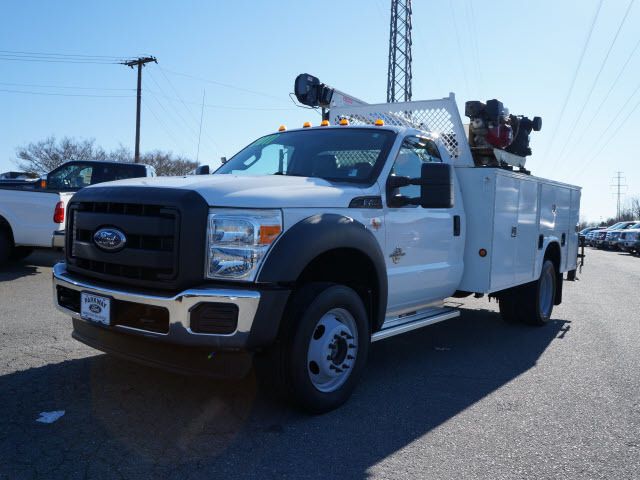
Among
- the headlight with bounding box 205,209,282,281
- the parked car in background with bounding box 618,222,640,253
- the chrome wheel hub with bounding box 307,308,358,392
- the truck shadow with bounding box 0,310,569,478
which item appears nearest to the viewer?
the truck shadow with bounding box 0,310,569,478

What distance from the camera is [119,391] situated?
4.12m

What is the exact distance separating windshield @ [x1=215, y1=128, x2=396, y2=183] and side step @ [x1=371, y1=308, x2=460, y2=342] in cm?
117

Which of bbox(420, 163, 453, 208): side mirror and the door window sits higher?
the door window

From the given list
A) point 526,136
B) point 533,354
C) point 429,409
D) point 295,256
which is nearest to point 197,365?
point 295,256

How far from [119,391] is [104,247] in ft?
3.57

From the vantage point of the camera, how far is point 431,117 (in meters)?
6.28

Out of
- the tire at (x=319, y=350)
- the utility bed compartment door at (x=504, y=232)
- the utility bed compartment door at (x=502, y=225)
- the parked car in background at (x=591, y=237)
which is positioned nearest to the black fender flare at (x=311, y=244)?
the tire at (x=319, y=350)

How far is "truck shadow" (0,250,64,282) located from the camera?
9739 mm

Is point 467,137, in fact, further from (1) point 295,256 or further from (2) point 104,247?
(2) point 104,247

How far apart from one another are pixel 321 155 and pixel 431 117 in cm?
188

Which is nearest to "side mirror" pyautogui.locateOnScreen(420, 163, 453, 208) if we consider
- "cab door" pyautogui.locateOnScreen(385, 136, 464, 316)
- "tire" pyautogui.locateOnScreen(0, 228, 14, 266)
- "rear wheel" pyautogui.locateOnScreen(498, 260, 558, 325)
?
"cab door" pyautogui.locateOnScreen(385, 136, 464, 316)

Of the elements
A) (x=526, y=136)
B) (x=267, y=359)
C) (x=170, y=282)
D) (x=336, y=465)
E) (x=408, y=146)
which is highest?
(x=526, y=136)

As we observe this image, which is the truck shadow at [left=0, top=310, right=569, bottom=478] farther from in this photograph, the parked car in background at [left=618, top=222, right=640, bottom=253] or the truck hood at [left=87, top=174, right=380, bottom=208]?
the parked car in background at [left=618, top=222, right=640, bottom=253]

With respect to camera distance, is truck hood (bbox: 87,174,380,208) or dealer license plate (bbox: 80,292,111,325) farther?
dealer license plate (bbox: 80,292,111,325)
